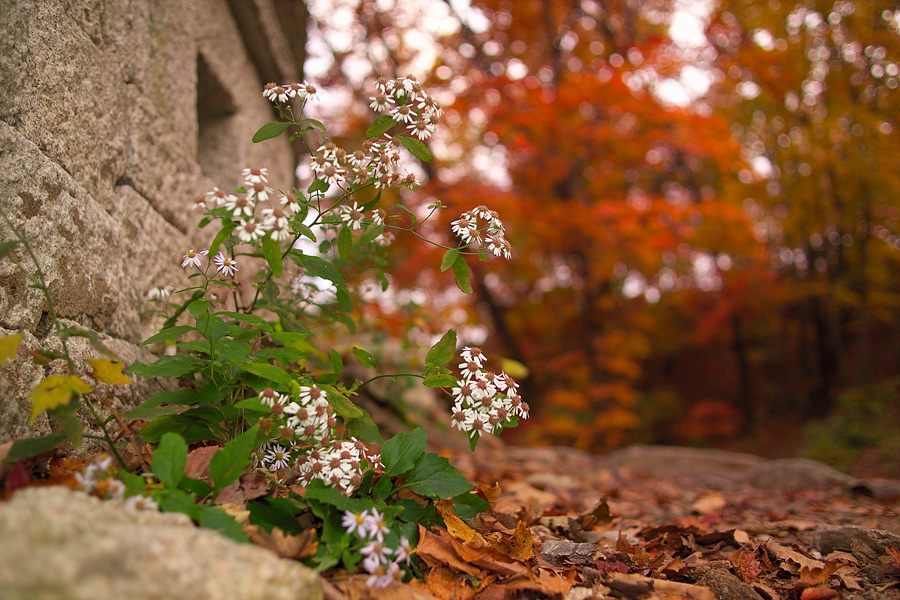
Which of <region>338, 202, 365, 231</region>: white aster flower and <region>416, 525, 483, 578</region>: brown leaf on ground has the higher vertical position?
<region>338, 202, 365, 231</region>: white aster flower

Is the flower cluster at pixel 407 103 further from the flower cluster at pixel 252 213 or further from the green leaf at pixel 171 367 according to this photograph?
the green leaf at pixel 171 367

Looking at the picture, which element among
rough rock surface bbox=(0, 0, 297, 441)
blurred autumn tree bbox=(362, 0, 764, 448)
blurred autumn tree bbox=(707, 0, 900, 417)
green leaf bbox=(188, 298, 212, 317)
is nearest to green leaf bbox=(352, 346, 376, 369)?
green leaf bbox=(188, 298, 212, 317)

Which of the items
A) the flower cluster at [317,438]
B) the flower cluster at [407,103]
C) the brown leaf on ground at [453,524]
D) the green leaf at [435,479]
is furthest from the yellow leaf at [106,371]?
the flower cluster at [407,103]

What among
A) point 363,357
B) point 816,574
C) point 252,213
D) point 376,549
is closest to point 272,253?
point 252,213

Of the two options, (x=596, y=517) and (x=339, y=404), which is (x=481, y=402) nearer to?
(x=339, y=404)

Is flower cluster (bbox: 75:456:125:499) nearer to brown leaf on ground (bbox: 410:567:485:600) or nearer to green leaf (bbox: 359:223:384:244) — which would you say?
brown leaf on ground (bbox: 410:567:485:600)
